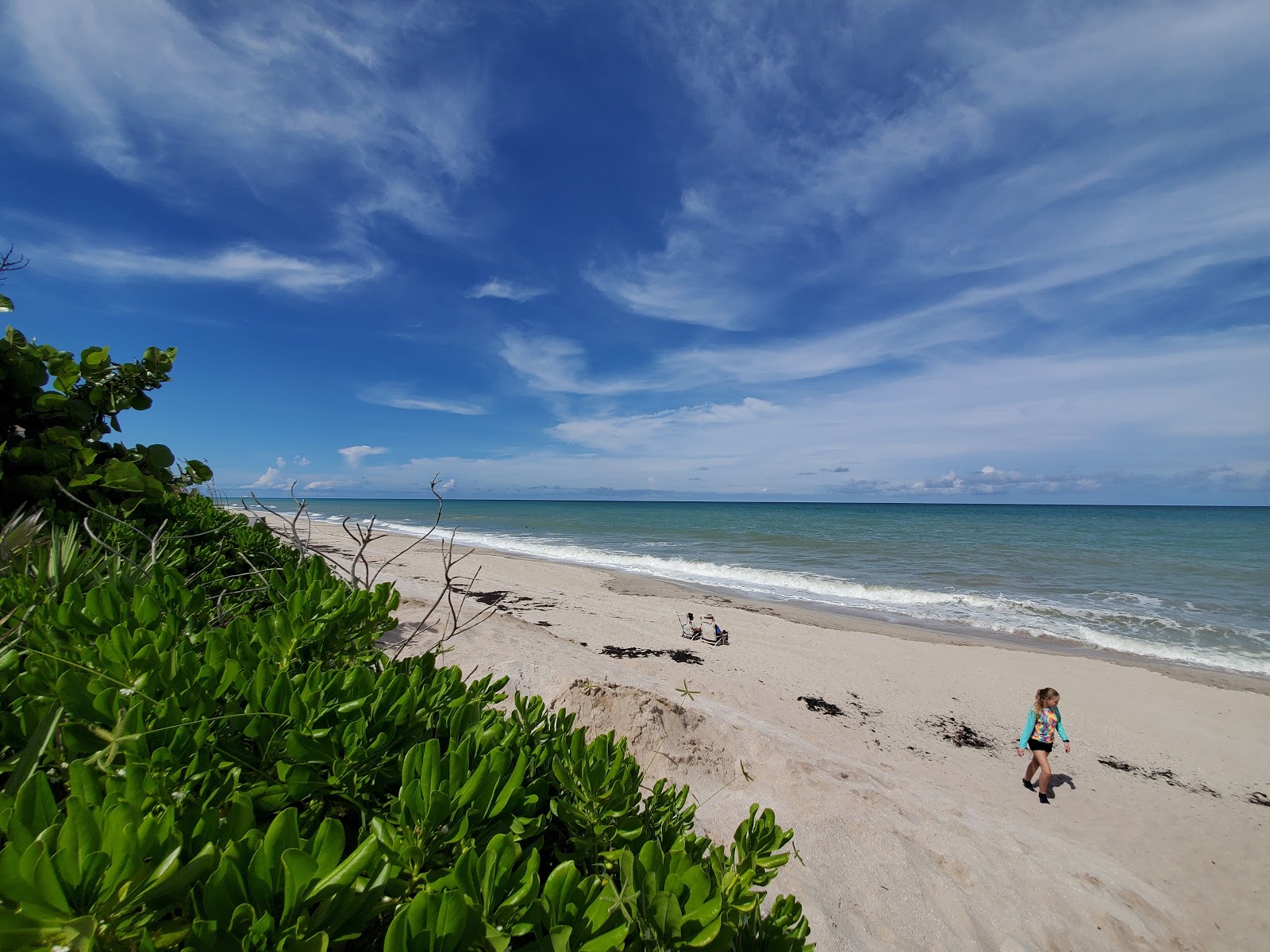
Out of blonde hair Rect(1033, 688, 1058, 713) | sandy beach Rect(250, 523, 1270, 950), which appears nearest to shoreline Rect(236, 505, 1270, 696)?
sandy beach Rect(250, 523, 1270, 950)

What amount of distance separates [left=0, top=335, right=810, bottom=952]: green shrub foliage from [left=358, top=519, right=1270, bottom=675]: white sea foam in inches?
546

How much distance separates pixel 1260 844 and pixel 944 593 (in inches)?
425

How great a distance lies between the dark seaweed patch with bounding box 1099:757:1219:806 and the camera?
5969 mm

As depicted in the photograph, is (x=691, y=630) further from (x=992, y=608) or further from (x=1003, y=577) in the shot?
(x=1003, y=577)

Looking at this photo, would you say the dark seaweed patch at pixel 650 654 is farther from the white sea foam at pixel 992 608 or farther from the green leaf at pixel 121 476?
the white sea foam at pixel 992 608

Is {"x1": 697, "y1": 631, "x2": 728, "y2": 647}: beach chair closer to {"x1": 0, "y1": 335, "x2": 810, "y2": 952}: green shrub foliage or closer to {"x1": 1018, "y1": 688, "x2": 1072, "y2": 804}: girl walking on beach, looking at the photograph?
{"x1": 1018, "y1": 688, "x2": 1072, "y2": 804}: girl walking on beach

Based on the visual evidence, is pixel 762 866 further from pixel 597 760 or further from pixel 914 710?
pixel 914 710

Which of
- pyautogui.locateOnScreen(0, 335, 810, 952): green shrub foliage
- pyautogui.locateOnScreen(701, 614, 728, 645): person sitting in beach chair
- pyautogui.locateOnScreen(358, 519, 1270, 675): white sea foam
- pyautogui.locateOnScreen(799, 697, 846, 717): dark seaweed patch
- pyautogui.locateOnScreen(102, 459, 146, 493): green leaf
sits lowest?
pyautogui.locateOnScreen(358, 519, 1270, 675): white sea foam

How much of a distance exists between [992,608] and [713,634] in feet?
30.3

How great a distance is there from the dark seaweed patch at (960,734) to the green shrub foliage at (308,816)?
6.97m

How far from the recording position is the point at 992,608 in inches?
546

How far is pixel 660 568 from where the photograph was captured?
19719 millimetres

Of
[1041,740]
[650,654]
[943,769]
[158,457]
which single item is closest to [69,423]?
[158,457]

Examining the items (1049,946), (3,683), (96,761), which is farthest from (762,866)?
(1049,946)
